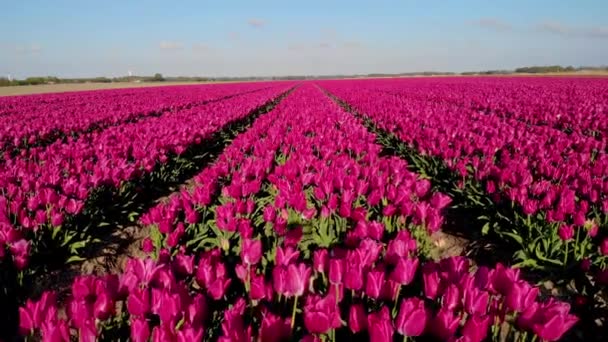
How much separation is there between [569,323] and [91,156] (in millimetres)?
6282

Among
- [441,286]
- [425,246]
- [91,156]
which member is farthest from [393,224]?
[91,156]

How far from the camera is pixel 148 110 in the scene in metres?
16.2

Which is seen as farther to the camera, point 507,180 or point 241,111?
point 241,111

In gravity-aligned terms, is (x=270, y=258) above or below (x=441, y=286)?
below

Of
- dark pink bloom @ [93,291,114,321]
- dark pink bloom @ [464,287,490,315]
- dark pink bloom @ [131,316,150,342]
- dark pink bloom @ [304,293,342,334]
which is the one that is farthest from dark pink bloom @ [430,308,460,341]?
dark pink bloom @ [93,291,114,321]

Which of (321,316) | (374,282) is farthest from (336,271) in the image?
(321,316)

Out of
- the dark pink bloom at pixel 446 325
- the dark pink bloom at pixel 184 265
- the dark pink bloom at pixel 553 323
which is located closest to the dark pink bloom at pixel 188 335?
Answer: the dark pink bloom at pixel 184 265

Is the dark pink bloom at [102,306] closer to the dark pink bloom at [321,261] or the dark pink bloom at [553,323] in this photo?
the dark pink bloom at [321,261]

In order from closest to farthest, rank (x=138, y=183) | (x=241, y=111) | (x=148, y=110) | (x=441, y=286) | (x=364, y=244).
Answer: (x=441, y=286)
(x=364, y=244)
(x=138, y=183)
(x=241, y=111)
(x=148, y=110)

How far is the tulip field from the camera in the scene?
1.69 metres

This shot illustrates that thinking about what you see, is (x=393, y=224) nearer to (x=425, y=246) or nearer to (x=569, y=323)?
(x=425, y=246)

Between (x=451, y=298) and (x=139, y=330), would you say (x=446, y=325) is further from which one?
(x=139, y=330)

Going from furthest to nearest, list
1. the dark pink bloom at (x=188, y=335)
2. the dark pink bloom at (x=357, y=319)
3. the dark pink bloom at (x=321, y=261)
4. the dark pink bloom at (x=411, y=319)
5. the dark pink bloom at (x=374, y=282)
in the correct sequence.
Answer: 1. the dark pink bloom at (x=321, y=261)
2. the dark pink bloom at (x=374, y=282)
3. the dark pink bloom at (x=357, y=319)
4. the dark pink bloom at (x=411, y=319)
5. the dark pink bloom at (x=188, y=335)

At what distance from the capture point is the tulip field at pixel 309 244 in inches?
66.4
